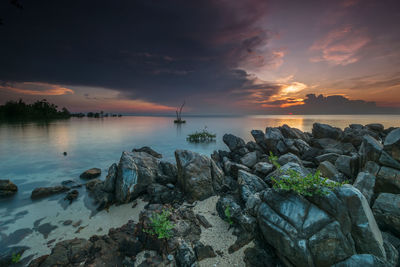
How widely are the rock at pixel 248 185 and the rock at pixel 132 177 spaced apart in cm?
562

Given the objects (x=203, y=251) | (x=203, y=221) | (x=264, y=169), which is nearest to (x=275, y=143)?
(x=264, y=169)

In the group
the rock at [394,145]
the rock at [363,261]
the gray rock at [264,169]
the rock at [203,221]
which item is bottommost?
the rock at [203,221]

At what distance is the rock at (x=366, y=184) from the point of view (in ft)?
21.9

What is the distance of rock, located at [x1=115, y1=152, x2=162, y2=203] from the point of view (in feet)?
29.6

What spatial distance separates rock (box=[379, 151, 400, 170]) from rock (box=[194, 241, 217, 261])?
8865 millimetres

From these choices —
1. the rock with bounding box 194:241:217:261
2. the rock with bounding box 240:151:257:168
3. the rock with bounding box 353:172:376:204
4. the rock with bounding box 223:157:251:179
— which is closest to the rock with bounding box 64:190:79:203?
the rock with bounding box 194:241:217:261

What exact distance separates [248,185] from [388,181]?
5916mm

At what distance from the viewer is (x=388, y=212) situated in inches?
219

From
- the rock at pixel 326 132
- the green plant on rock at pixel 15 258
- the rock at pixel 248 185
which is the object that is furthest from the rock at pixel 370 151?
the green plant on rock at pixel 15 258

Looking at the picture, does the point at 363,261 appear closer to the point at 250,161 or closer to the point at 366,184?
the point at 366,184

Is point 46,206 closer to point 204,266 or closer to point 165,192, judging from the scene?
point 165,192

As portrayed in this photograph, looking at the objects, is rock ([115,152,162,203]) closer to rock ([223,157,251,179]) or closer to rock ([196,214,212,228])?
rock ([196,214,212,228])

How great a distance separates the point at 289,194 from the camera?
457 cm

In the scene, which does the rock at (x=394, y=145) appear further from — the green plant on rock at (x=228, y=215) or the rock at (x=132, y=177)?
the rock at (x=132, y=177)
